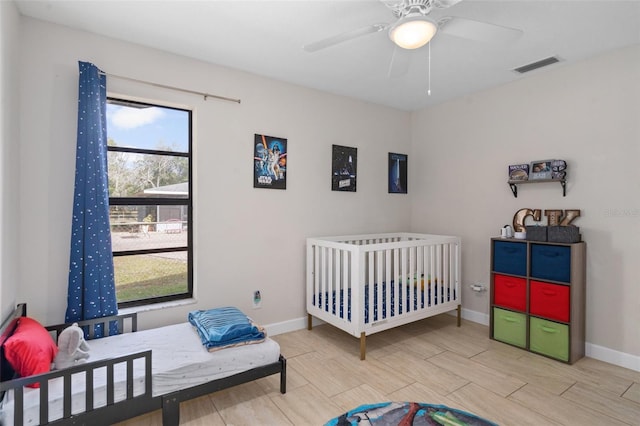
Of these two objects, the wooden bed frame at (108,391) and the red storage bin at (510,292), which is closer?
the wooden bed frame at (108,391)

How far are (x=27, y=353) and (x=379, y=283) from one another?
2.29 m

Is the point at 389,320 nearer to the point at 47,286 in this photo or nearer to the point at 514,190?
the point at 514,190

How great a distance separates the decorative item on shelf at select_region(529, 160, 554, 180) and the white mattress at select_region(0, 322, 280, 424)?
2.73 meters

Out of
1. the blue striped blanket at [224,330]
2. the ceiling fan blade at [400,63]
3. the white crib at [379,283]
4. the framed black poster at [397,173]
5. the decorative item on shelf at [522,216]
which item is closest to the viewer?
the blue striped blanket at [224,330]

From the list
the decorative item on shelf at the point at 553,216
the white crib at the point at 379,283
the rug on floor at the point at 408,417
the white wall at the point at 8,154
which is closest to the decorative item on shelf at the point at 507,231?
the decorative item on shelf at the point at 553,216

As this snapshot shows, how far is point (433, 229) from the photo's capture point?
13.3ft

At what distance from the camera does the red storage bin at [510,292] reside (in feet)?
9.56

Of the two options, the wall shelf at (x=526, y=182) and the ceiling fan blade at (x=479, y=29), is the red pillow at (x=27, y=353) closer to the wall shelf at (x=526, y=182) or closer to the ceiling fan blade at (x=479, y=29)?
the ceiling fan blade at (x=479, y=29)

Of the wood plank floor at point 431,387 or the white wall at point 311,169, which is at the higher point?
the white wall at point 311,169

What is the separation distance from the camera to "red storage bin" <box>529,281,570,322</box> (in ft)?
8.66

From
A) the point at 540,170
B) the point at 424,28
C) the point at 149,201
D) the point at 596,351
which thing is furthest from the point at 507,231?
the point at 149,201

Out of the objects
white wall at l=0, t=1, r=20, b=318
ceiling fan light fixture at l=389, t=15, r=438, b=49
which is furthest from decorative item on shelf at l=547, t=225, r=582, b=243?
white wall at l=0, t=1, r=20, b=318

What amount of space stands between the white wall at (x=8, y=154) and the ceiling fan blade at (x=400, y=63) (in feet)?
7.35

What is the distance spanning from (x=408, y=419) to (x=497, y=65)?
2859mm
